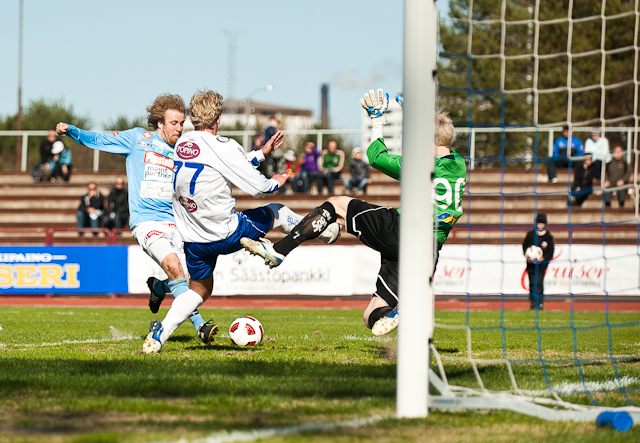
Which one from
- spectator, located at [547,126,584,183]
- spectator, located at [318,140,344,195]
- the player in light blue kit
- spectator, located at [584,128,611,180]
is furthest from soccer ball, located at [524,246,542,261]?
the player in light blue kit

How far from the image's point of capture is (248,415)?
138 inches

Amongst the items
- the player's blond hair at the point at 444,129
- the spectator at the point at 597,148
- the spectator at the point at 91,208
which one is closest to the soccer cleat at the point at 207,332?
the player's blond hair at the point at 444,129

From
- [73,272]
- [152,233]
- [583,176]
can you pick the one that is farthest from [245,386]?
[73,272]

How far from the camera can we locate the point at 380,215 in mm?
5988

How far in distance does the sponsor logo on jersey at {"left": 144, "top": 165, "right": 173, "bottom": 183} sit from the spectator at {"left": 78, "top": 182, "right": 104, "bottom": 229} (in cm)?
1389

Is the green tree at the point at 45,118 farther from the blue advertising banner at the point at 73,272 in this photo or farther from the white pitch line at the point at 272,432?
the white pitch line at the point at 272,432

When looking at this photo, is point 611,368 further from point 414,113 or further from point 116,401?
point 116,401

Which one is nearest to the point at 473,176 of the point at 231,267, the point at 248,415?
the point at 231,267

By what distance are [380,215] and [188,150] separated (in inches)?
65.7

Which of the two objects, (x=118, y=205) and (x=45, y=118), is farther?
(x=45, y=118)

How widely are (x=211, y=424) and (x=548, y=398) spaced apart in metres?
2.02

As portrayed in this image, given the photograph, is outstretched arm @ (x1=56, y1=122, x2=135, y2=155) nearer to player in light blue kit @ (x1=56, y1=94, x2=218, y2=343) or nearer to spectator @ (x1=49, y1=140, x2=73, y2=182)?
player in light blue kit @ (x1=56, y1=94, x2=218, y2=343)

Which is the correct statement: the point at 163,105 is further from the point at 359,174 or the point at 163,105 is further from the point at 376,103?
the point at 359,174

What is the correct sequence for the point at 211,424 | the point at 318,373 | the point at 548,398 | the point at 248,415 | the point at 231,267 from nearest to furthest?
the point at 211,424 < the point at 248,415 < the point at 548,398 < the point at 318,373 < the point at 231,267
